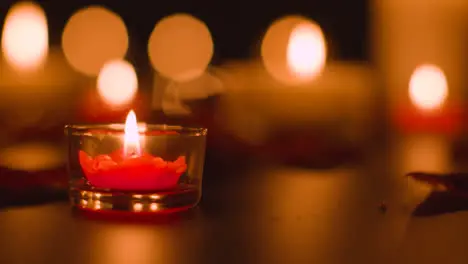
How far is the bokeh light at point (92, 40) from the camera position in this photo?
10.9 ft

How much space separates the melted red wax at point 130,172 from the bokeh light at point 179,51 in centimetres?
272

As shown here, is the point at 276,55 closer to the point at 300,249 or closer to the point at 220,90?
the point at 220,90

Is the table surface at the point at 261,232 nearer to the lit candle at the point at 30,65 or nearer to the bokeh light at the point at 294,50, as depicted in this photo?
the bokeh light at the point at 294,50

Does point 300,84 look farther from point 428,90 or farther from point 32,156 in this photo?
point 32,156

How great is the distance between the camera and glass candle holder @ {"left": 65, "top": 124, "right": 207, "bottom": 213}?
0.52 meters

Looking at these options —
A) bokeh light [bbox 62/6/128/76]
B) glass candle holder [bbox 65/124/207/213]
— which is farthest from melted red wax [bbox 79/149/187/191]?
bokeh light [bbox 62/6/128/76]

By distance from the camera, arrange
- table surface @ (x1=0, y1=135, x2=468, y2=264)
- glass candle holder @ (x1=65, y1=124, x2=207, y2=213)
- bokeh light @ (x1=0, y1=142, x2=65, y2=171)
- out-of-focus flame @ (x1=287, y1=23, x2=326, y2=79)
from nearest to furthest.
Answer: table surface @ (x1=0, y1=135, x2=468, y2=264) < glass candle holder @ (x1=65, y1=124, x2=207, y2=213) < bokeh light @ (x1=0, y1=142, x2=65, y2=171) < out-of-focus flame @ (x1=287, y1=23, x2=326, y2=79)

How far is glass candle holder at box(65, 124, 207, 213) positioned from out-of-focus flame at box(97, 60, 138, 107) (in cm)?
206

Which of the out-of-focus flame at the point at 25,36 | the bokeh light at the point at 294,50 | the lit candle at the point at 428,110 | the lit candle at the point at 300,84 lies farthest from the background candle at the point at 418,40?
the out-of-focus flame at the point at 25,36

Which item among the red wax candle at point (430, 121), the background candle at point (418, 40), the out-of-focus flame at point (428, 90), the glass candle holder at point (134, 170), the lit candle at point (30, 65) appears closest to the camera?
the glass candle holder at point (134, 170)

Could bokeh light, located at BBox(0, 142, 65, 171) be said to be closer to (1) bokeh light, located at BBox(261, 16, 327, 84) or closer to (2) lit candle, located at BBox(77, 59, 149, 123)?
(1) bokeh light, located at BBox(261, 16, 327, 84)

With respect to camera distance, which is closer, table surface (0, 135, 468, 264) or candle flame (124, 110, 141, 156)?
table surface (0, 135, 468, 264)

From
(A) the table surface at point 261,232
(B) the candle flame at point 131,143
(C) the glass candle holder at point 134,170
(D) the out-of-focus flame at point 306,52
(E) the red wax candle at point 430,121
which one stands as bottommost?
(E) the red wax candle at point 430,121

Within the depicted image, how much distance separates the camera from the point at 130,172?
1.70 ft
